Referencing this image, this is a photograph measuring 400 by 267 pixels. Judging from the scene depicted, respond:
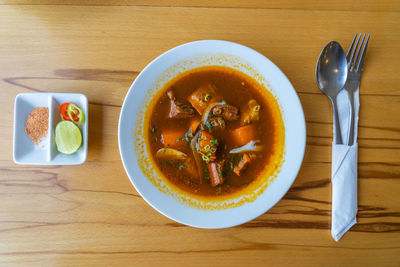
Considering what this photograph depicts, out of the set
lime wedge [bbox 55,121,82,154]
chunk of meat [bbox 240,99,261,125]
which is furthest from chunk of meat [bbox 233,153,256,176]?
lime wedge [bbox 55,121,82,154]

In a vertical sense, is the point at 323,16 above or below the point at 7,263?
above

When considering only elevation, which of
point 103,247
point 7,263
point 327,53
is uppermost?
point 327,53

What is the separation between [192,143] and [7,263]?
1567 mm

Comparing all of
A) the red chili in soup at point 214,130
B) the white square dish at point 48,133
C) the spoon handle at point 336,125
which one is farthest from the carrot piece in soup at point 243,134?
the white square dish at point 48,133

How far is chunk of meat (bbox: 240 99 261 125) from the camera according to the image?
6.50ft

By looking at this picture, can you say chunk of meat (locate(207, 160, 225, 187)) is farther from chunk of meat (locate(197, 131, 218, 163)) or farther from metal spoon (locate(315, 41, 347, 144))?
metal spoon (locate(315, 41, 347, 144))

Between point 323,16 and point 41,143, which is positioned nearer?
point 41,143

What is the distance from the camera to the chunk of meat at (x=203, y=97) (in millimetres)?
1954

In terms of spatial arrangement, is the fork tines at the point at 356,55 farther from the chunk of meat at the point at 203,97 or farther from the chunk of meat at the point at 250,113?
the chunk of meat at the point at 203,97

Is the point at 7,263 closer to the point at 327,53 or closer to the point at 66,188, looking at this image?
the point at 66,188

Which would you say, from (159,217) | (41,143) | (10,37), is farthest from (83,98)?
(159,217)

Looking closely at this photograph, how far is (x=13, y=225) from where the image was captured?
197cm

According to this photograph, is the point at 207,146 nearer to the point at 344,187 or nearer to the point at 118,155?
the point at 118,155

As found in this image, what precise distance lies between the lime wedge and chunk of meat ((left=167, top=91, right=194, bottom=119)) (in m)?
0.65
